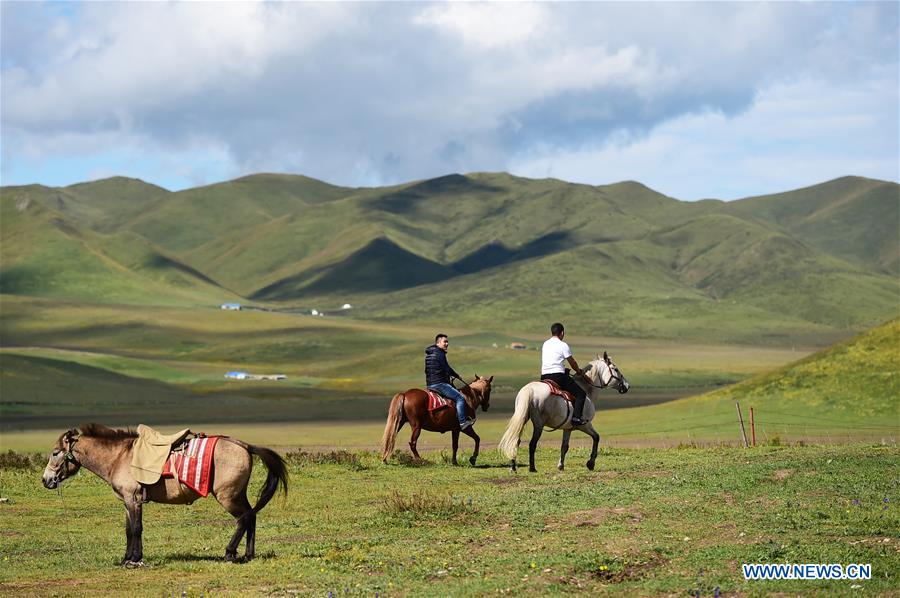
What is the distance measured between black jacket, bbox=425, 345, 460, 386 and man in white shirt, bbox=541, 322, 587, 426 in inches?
127

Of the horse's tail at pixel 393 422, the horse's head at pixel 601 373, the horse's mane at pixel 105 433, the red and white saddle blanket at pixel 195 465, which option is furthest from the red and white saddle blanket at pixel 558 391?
the horse's mane at pixel 105 433

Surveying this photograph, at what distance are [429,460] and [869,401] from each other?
26124 millimetres

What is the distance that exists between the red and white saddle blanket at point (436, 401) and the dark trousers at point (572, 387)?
3.79 m

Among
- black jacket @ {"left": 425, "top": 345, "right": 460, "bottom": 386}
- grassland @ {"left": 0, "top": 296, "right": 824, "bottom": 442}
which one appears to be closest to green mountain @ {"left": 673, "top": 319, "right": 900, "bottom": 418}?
grassland @ {"left": 0, "top": 296, "right": 824, "bottom": 442}

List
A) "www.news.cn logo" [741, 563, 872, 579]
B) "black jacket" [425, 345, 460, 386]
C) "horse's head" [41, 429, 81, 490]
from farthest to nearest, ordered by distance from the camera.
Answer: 1. "black jacket" [425, 345, 460, 386]
2. "horse's head" [41, 429, 81, 490]
3. "www.news.cn logo" [741, 563, 872, 579]

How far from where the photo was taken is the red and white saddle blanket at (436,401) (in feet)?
95.1

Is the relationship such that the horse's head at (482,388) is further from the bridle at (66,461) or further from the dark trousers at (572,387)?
the bridle at (66,461)

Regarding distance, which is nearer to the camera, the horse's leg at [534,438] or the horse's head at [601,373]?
the horse's leg at [534,438]

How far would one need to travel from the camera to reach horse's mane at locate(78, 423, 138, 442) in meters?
17.6

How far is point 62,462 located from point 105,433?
2.48 ft

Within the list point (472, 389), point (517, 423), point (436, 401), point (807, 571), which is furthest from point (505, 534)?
point (472, 389)

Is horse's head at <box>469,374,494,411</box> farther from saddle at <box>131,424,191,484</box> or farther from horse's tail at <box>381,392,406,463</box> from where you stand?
saddle at <box>131,424,191,484</box>

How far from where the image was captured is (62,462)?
17.6 meters

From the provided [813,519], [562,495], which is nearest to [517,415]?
[562,495]
